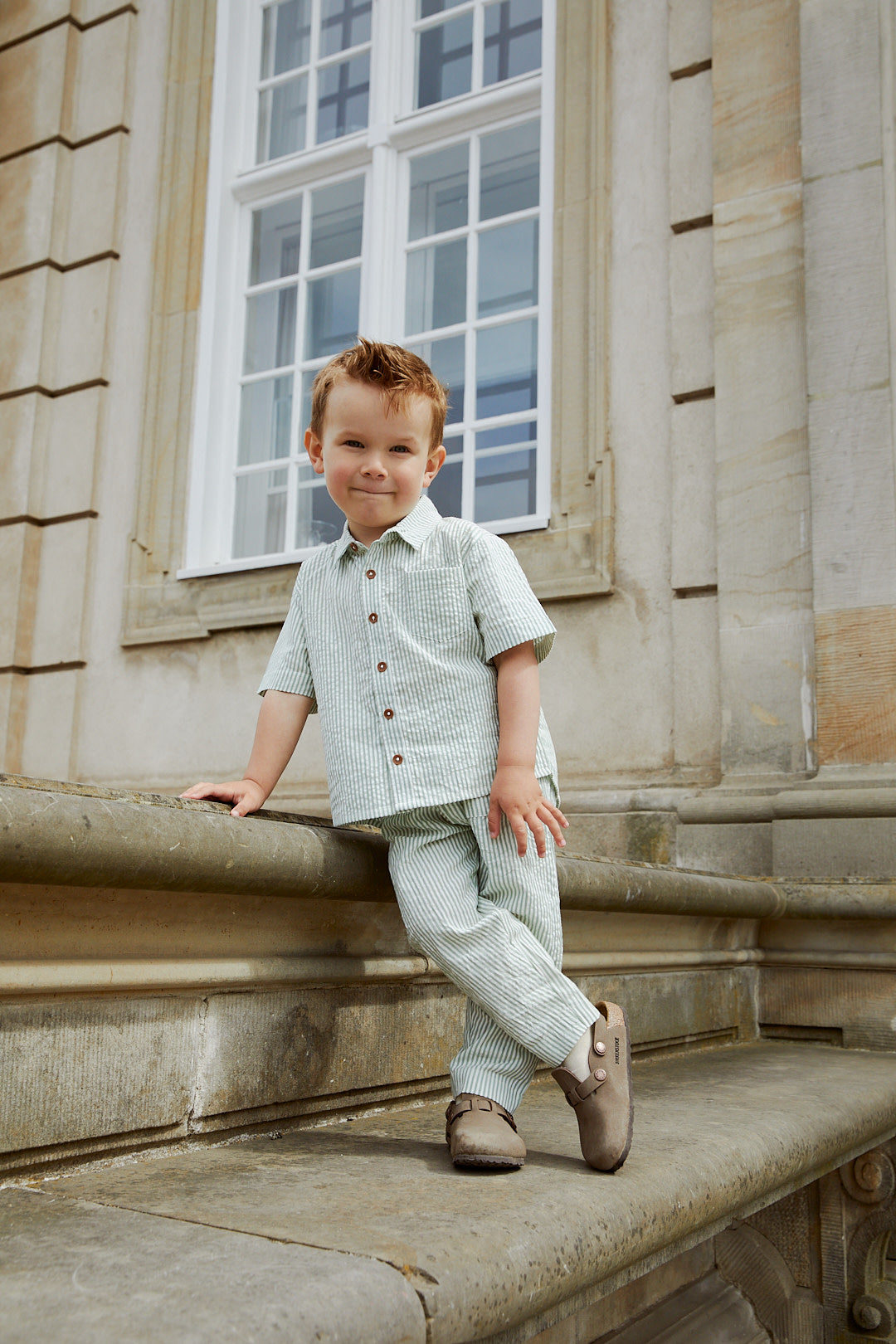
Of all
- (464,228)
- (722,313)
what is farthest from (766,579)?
(464,228)

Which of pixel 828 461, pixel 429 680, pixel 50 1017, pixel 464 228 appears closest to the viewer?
pixel 50 1017

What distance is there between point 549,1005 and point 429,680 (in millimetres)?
508

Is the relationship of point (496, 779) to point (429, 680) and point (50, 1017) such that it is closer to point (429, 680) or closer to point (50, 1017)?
point (429, 680)

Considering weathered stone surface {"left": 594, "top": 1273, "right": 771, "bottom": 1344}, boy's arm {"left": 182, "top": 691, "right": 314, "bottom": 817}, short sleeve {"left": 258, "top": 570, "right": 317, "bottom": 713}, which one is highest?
short sleeve {"left": 258, "top": 570, "right": 317, "bottom": 713}

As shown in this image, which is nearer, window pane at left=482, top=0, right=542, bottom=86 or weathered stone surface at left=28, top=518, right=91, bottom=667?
window pane at left=482, top=0, right=542, bottom=86

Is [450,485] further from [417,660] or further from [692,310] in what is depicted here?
[417,660]

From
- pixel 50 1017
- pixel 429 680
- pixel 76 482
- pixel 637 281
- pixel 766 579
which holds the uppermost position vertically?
pixel 637 281

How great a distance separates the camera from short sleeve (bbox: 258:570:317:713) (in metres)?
1.98

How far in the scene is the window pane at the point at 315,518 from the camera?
5543mm

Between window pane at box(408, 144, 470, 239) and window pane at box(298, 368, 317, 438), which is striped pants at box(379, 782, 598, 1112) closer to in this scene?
window pane at box(298, 368, 317, 438)

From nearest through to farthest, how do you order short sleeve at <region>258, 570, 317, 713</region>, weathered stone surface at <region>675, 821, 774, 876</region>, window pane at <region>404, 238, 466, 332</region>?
1. short sleeve at <region>258, 570, 317, 713</region>
2. weathered stone surface at <region>675, 821, 774, 876</region>
3. window pane at <region>404, 238, 466, 332</region>

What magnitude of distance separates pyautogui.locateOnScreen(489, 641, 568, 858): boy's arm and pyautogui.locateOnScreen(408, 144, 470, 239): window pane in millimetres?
4290

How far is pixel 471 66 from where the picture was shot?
18.0 ft

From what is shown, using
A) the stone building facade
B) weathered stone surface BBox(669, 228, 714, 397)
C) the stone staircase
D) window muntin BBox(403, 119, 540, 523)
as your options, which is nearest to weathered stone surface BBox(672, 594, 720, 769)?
the stone building facade
